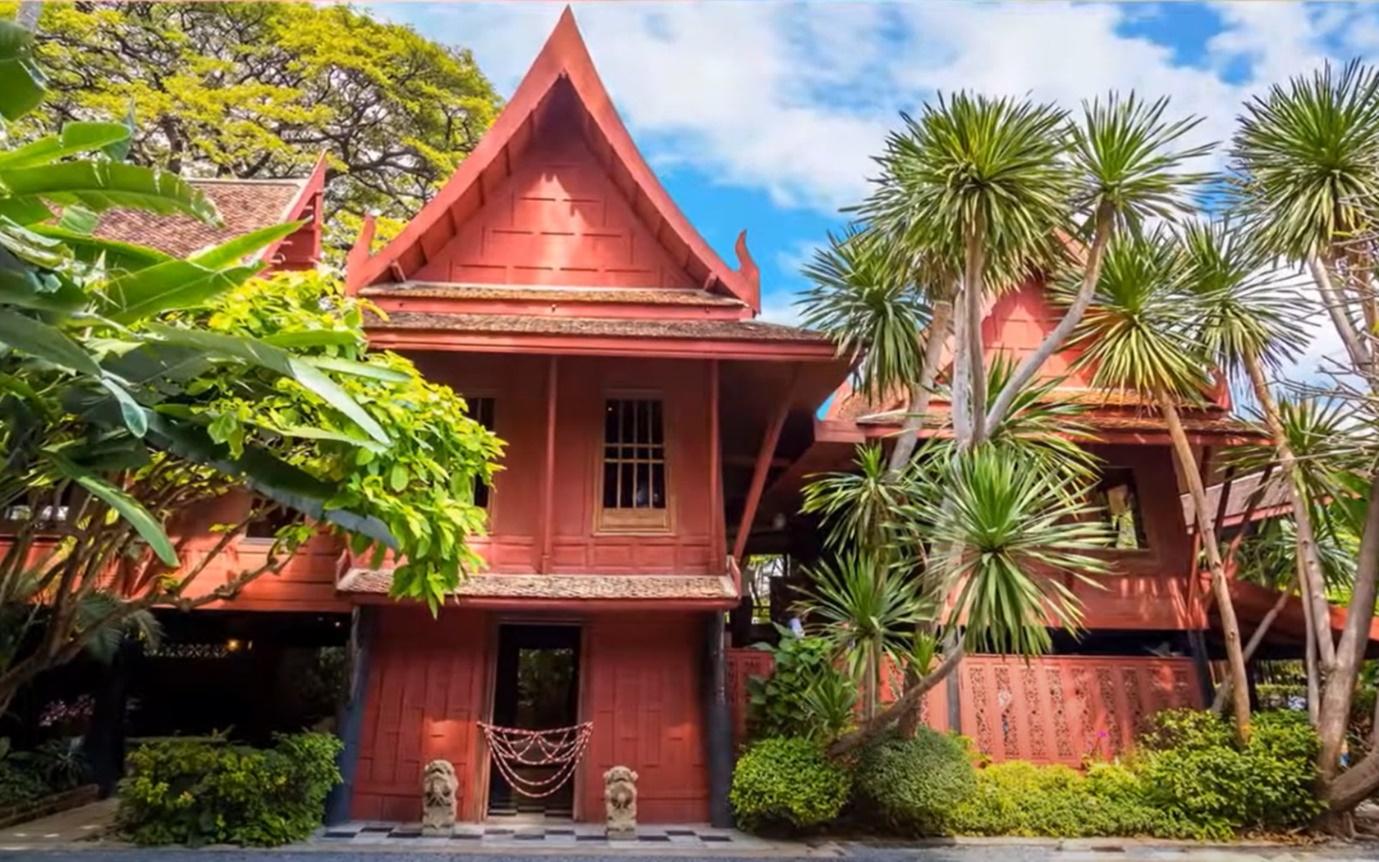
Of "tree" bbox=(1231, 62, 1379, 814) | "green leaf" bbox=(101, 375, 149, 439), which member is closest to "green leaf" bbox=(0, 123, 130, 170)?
"green leaf" bbox=(101, 375, 149, 439)

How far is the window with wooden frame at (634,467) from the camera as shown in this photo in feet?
27.5

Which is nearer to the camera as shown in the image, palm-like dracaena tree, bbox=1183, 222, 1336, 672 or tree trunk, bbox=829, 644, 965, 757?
tree trunk, bbox=829, 644, 965, 757

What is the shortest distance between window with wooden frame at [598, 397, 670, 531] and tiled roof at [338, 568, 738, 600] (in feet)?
2.40

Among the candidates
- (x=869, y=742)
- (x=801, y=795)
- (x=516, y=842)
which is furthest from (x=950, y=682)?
(x=516, y=842)

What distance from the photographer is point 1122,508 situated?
32.5 ft

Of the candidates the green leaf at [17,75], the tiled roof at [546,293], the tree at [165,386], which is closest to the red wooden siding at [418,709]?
the tree at [165,386]

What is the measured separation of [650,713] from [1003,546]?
366cm

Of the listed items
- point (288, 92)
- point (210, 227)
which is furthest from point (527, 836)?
point (288, 92)

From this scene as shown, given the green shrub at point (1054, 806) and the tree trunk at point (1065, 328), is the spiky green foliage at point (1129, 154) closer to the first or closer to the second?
the tree trunk at point (1065, 328)

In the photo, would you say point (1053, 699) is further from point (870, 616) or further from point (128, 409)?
point (128, 409)

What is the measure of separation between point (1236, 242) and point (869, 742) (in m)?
6.05

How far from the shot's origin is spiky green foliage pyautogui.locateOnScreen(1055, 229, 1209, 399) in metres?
7.87

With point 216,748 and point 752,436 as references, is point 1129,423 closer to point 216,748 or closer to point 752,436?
point 752,436

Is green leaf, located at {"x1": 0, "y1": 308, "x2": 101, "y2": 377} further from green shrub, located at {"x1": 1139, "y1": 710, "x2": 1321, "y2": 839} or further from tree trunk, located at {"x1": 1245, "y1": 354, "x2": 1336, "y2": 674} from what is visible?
tree trunk, located at {"x1": 1245, "y1": 354, "x2": 1336, "y2": 674}
